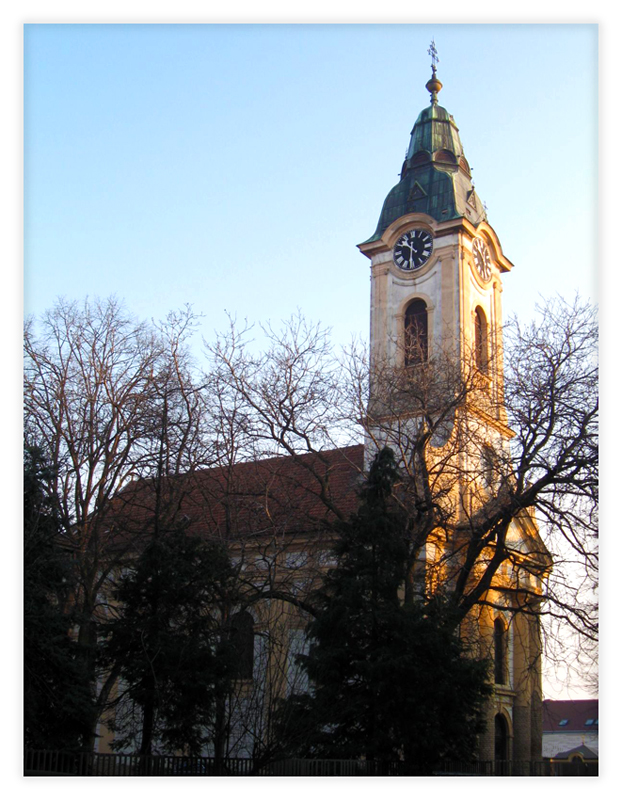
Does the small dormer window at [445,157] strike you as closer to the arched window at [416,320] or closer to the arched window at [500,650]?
the arched window at [416,320]

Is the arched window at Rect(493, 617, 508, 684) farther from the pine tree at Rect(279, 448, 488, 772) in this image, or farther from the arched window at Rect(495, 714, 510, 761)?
the pine tree at Rect(279, 448, 488, 772)

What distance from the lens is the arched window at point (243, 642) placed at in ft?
44.0

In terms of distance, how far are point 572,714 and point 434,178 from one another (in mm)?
16752

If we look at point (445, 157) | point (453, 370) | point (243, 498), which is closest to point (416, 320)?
point (445, 157)

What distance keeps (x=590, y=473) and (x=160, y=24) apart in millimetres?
9187

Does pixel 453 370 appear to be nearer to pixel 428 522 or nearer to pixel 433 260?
pixel 428 522

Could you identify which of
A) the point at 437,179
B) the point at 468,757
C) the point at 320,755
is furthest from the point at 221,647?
the point at 437,179

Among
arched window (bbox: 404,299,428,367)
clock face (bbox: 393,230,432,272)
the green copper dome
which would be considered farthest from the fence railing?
the green copper dome

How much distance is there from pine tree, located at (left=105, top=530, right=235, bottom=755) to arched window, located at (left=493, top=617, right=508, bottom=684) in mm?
9200

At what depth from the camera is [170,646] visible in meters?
12.6

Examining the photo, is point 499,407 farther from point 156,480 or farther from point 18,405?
point 18,405

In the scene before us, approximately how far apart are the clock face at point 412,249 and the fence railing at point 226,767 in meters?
16.9

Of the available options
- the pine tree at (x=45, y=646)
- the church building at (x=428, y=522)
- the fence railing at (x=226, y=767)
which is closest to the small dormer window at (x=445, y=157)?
the church building at (x=428, y=522)

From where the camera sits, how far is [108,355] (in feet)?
59.8
